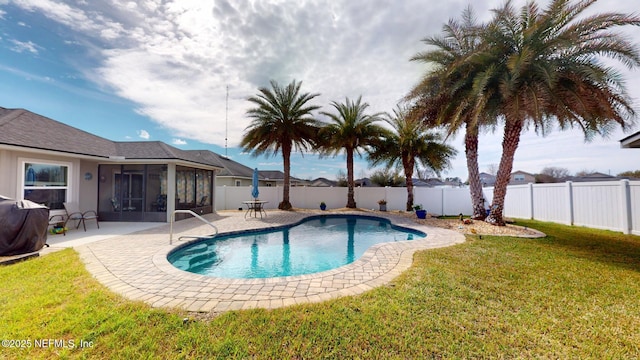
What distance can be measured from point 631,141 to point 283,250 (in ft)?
35.3

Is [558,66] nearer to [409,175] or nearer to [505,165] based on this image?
[505,165]

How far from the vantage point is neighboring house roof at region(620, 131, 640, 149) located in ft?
21.5

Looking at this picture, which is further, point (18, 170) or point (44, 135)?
point (44, 135)

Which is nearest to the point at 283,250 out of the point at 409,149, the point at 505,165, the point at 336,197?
the point at 505,165

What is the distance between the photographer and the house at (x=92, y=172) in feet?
26.9

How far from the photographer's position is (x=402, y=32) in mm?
9727

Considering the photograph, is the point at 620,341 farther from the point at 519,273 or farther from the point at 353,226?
the point at 353,226

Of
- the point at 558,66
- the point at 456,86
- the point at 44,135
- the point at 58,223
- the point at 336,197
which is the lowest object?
the point at 58,223

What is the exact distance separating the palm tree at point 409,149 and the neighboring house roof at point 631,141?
Result: 28.8ft

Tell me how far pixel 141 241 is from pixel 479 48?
1434cm

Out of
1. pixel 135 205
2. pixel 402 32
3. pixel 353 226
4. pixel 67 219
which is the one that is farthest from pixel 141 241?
pixel 402 32

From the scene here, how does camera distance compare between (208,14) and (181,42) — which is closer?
(208,14)

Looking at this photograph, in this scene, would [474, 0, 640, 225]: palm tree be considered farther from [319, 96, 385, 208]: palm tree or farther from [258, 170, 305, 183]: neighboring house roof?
[258, 170, 305, 183]: neighboring house roof

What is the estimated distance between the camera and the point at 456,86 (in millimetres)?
9930
